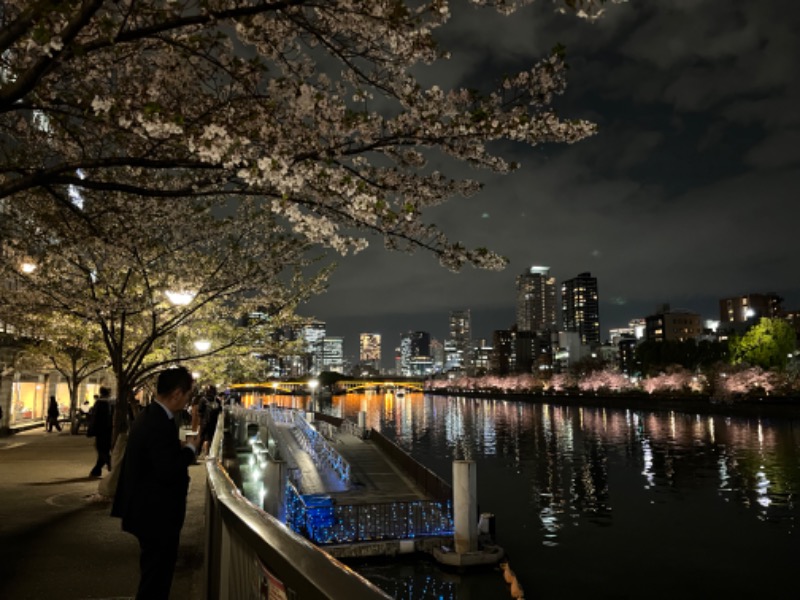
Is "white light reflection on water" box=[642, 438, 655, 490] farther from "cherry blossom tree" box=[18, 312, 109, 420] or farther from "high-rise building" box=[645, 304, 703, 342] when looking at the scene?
"high-rise building" box=[645, 304, 703, 342]

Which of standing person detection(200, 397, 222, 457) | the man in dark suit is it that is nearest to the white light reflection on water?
standing person detection(200, 397, 222, 457)

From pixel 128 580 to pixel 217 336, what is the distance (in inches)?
1058

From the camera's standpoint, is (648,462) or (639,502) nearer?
(639,502)

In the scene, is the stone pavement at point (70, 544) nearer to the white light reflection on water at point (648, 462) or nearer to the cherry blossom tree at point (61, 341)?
the cherry blossom tree at point (61, 341)

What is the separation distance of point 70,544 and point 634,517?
22.0 meters

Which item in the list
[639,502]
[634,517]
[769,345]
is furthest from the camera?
[769,345]

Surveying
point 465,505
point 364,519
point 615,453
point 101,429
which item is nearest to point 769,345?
point 615,453

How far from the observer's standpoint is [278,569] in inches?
106

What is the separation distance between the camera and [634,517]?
25047 mm

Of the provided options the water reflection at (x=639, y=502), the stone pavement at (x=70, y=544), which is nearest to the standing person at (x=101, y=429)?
the stone pavement at (x=70, y=544)

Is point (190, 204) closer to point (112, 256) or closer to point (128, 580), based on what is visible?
point (112, 256)

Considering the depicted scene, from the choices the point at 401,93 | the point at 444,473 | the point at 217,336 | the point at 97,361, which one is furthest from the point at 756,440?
the point at 401,93

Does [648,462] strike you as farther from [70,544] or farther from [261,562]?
[261,562]

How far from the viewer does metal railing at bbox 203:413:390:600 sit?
2.19 meters
